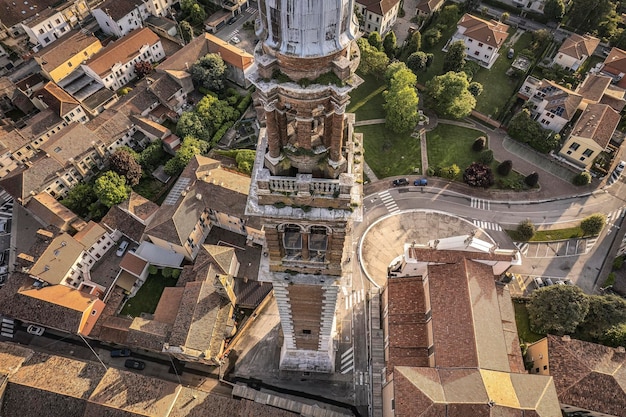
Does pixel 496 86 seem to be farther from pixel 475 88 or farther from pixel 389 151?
pixel 389 151

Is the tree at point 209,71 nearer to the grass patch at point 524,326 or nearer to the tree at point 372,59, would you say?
the tree at point 372,59

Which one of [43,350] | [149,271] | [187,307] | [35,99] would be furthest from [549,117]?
[35,99]

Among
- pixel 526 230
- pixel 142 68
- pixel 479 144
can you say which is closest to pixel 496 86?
pixel 479 144

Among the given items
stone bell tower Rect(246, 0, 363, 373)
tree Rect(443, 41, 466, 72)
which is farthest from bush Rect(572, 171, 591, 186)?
stone bell tower Rect(246, 0, 363, 373)

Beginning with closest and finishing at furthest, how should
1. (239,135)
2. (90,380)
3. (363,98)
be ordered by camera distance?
(90,380), (239,135), (363,98)

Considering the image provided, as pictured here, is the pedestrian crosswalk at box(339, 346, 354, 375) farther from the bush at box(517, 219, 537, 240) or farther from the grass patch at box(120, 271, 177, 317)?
the bush at box(517, 219, 537, 240)

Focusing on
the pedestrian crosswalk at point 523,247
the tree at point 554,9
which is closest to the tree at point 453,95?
the pedestrian crosswalk at point 523,247

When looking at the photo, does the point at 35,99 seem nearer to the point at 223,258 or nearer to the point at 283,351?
the point at 223,258
